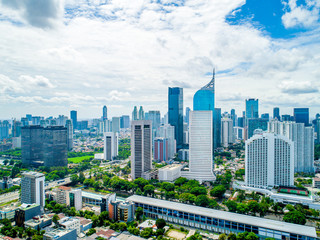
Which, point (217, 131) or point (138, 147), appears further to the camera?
point (217, 131)

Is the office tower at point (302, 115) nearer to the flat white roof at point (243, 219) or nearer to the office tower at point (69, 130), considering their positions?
the flat white roof at point (243, 219)

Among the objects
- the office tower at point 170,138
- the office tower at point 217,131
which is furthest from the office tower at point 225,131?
the office tower at point 170,138

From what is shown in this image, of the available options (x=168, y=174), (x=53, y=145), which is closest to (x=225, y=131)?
(x=168, y=174)

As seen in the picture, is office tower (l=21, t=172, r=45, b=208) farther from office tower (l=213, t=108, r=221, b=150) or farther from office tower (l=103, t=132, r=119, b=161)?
office tower (l=213, t=108, r=221, b=150)

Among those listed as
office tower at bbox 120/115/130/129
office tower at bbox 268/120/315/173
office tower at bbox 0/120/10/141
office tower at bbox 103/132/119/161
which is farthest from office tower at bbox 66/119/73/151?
office tower at bbox 120/115/130/129

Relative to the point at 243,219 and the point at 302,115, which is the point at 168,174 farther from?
the point at 302,115

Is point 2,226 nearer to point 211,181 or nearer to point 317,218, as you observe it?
point 211,181
